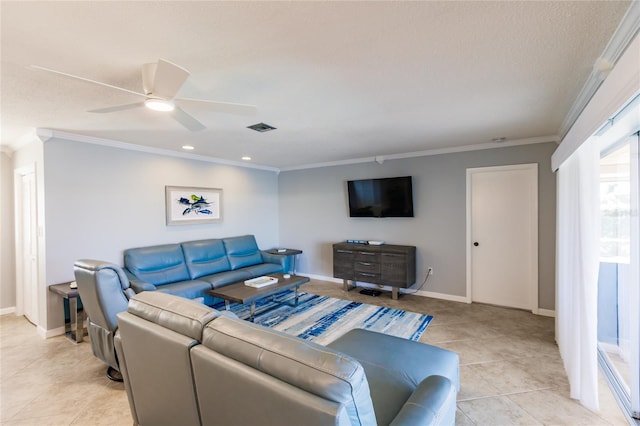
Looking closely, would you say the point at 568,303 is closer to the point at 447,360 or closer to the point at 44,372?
the point at 447,360

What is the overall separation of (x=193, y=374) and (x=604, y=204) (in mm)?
3657

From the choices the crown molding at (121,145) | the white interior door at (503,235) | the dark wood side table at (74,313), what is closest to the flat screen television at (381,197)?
the white interior door at (503,235)

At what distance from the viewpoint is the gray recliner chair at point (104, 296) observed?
2297 mm

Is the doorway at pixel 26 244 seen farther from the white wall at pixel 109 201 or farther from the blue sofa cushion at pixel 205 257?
the blue sofa cushion at pixel 205 257

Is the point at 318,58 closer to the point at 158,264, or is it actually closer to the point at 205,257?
the point at 158,264

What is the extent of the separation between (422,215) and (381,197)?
755mm

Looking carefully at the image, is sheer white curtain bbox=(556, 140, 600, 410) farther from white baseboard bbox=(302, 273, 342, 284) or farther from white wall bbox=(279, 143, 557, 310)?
white baseboard bbox=(302, 273, 342, 284)

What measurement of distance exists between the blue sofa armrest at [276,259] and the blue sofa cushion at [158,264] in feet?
4.99

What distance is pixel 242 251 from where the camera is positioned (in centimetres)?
530

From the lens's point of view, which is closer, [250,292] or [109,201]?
[250,292]

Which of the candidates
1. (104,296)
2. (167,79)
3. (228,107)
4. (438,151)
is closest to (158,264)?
(104,296)

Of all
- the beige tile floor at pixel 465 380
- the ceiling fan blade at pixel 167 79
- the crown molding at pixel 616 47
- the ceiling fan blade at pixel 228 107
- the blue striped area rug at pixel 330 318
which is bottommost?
the beige tile floor at pixel 465 380

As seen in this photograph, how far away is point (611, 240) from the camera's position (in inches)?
104

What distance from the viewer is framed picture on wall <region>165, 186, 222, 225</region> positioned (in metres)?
4.62
